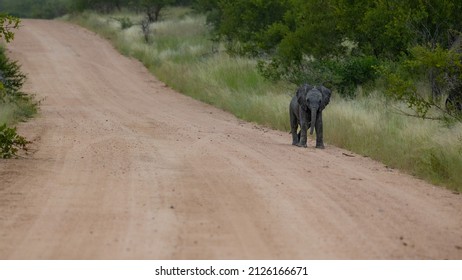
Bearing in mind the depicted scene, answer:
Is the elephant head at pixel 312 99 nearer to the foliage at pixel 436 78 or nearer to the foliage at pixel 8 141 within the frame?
the foliage at pixel 436 78

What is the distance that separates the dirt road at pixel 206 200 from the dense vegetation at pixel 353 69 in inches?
37.9

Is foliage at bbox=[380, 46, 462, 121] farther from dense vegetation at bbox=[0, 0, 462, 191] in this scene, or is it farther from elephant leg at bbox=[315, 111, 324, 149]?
elephant leg at bbox=[315, 111, 324, 149]

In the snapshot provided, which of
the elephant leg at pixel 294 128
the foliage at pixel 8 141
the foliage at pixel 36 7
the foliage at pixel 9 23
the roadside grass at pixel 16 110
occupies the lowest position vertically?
the foliage at pixel 36 7

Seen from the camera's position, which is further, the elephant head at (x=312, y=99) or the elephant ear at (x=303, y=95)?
the elephant ear at (x=303, y=95)

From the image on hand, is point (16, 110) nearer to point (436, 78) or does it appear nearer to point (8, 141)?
point (8, 141)

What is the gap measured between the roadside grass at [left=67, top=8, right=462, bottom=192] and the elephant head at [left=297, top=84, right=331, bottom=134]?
3.14 feet

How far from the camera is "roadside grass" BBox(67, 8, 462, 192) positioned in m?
13.2

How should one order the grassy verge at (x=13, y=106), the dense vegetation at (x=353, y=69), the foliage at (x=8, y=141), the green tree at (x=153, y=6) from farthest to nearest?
the green tree at (x=153, y=6)
the grassy verge at (x=13, y=106)
the dense vegetation at (x=353, y=69)
the foliage at (x=8, y=141)

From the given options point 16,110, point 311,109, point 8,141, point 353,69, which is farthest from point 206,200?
point 353,69

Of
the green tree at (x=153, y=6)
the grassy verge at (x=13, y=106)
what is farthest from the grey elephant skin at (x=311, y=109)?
A: the green tree at (x=153, y=6)

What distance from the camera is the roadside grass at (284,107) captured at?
43.3 ft

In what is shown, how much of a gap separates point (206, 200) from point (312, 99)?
6.41m

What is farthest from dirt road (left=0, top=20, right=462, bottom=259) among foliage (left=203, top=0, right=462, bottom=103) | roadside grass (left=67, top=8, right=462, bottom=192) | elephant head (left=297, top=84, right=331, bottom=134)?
foliage (left=203, top=0, right=462, bottom=103)
